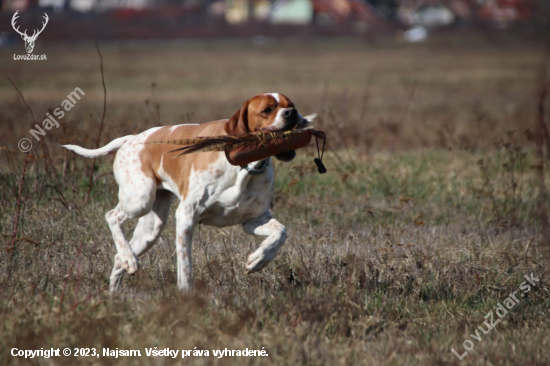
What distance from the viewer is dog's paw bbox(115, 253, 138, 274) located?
178 inches

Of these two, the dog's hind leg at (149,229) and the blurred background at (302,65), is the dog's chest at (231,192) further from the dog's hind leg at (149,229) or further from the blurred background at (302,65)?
the blurred background at (302,65)

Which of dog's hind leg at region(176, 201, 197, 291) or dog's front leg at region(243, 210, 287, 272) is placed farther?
dog's hind leg at region(176, 201, 197, 291)

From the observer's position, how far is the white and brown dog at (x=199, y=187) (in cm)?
424

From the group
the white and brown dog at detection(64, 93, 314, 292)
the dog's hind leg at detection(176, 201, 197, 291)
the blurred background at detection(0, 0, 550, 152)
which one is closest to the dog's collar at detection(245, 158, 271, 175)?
the white and brown dog at detection(64, 93, 314, 292)

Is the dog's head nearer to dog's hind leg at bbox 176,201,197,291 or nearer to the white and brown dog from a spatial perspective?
the white and brown dog

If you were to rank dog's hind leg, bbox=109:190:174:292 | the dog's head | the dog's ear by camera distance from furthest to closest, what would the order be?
dog's hind leg, bbox=109:190:174:292
the dog's ear
the dog's head

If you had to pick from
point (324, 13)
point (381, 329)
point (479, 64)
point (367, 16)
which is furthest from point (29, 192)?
point (324, 13)

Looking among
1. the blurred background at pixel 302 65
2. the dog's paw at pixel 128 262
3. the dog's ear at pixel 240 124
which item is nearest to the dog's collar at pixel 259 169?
the dog's ear at pixel 240 124

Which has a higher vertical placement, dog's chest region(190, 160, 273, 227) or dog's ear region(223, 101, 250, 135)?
dog's ear region(223, 101, 250, 135)

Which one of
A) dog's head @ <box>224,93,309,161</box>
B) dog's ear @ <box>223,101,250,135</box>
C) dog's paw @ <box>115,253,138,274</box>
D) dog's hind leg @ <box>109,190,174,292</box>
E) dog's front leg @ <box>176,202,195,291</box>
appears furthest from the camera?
dog's hind leg @ <box>109,190,174,292</box>

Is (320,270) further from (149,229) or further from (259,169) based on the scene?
(149,229)

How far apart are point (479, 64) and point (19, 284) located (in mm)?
30760

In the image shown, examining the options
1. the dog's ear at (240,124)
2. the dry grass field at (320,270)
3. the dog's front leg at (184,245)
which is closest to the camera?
the dry grass field at (320,270)

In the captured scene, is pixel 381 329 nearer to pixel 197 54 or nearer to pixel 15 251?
pixel 15 251
